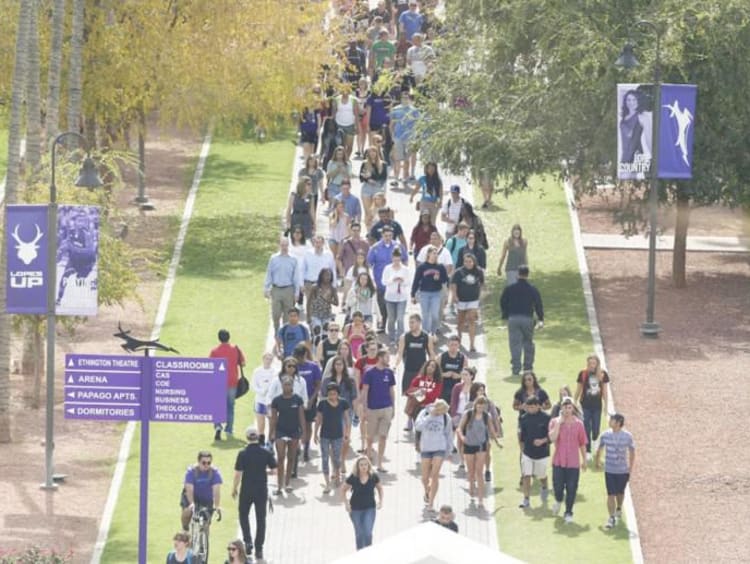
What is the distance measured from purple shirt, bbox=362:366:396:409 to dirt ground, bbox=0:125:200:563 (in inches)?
129

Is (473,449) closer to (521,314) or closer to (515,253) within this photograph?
(521,314)

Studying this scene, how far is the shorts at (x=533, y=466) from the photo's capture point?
78.6 feet

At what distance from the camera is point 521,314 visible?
28.2 m

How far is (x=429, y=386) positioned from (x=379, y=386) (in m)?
0.64

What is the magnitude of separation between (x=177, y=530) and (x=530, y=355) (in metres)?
6.93

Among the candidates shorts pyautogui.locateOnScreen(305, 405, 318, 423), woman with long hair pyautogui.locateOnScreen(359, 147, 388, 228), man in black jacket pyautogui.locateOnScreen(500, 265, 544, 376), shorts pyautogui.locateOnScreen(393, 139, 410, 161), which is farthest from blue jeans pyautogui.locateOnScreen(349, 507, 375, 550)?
shorts pyautogui.locateOnScreen(393, 139, 410, 161)

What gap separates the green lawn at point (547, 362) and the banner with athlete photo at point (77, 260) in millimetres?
5301

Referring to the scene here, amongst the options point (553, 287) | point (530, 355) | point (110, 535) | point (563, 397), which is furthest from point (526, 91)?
point (110, 535)

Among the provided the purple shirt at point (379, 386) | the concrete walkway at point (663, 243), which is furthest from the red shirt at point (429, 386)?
the concrete walkway at point (663, 243)

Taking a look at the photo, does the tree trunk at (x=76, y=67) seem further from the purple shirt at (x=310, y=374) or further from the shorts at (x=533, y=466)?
the shorts at (x=533, y=466)

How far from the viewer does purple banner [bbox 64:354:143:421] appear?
20703 mm

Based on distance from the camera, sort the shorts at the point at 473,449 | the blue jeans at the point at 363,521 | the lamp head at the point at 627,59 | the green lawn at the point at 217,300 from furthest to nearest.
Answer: the lamp head at the point at 627,59 → the shorts at the point at 473,449 → the green lawn at the point at 217,300 → the blue jeans at the point at 363,521

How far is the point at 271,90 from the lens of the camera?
123ft

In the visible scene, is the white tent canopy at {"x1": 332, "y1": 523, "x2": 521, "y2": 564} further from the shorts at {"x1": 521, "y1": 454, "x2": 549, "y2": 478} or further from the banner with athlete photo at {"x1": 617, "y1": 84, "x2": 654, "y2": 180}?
the banner with athlete photo at {"x1": 617, "y1": 84, "x2": 654, "y2": 180}
